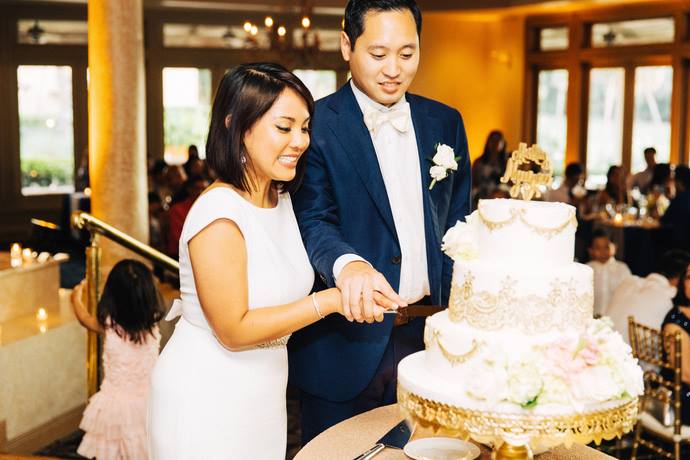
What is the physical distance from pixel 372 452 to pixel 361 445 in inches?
4.6

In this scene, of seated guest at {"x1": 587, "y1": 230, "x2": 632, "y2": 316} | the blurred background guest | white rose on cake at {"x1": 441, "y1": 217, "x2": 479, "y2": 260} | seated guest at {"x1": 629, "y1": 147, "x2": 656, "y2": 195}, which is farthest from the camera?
seated guest at {"x1": 629, "y1": 147, "x2": 656, "y2": 195}

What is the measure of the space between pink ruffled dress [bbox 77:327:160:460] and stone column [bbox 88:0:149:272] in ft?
6.07

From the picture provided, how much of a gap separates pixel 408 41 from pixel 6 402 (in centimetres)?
377

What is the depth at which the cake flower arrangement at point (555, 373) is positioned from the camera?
6.28ft

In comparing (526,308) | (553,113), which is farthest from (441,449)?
(553,113)

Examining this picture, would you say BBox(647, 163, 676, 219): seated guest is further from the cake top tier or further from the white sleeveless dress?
the cake top tier

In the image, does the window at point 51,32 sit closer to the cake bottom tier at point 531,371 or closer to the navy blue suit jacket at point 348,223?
the navy blue suit jacket at point 348,223

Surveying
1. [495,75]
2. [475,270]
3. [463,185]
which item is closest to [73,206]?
[495,75]

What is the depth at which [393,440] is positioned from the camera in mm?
2432

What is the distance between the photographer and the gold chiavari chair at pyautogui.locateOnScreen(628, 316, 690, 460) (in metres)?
4.98

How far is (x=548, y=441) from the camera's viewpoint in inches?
75.9

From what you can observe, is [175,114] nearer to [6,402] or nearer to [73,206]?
[73,206]

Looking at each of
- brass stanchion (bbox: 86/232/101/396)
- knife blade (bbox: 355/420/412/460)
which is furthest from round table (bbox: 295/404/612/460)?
brass stanchion (bbox: 86/232/101/396)

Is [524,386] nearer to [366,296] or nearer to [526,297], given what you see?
[526,297]
